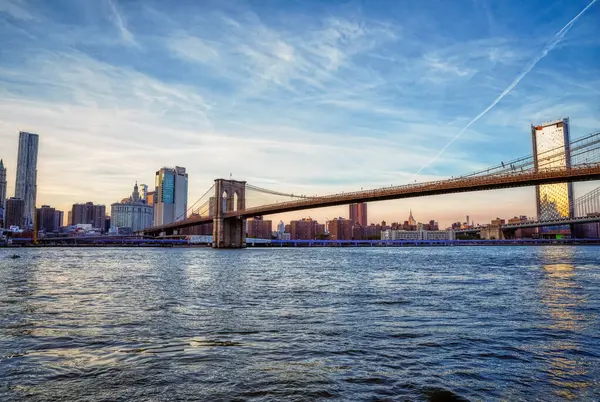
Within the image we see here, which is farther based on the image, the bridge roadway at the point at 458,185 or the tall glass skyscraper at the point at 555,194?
the tall glass skyscraper at the point at 555,194

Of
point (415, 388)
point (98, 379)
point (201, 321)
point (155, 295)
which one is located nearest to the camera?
point (415, 388)

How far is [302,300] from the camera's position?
39.5 feet

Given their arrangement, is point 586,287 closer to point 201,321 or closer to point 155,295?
point 201,321

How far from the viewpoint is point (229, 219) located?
7762 cm

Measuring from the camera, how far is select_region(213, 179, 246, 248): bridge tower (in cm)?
7662

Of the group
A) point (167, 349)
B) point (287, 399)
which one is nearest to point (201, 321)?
point (167, 349)

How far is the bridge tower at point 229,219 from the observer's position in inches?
3017

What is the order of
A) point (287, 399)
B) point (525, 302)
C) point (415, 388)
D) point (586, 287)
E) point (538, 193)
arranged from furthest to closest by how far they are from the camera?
point (538, 193) → point (586, 287) → point (525, 302) → point (415, 388) → point (287, 399)

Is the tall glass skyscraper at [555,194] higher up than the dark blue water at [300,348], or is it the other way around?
the tall glass skyscraper at [555,194]

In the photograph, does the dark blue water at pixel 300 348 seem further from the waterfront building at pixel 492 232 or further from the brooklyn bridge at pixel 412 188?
the waterfront building at pixel 492 232

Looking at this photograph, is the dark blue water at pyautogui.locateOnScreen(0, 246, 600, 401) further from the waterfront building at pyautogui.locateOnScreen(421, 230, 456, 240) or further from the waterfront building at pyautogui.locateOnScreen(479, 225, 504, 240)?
the waterfront building at pyautogui.locateOnScreen(421, 230, 456, 240)

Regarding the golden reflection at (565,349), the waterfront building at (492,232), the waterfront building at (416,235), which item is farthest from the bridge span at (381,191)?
the waterfront building at (416,235)

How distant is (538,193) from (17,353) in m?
176

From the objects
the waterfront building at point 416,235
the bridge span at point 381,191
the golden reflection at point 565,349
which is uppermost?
the bridge span at point 381,191
